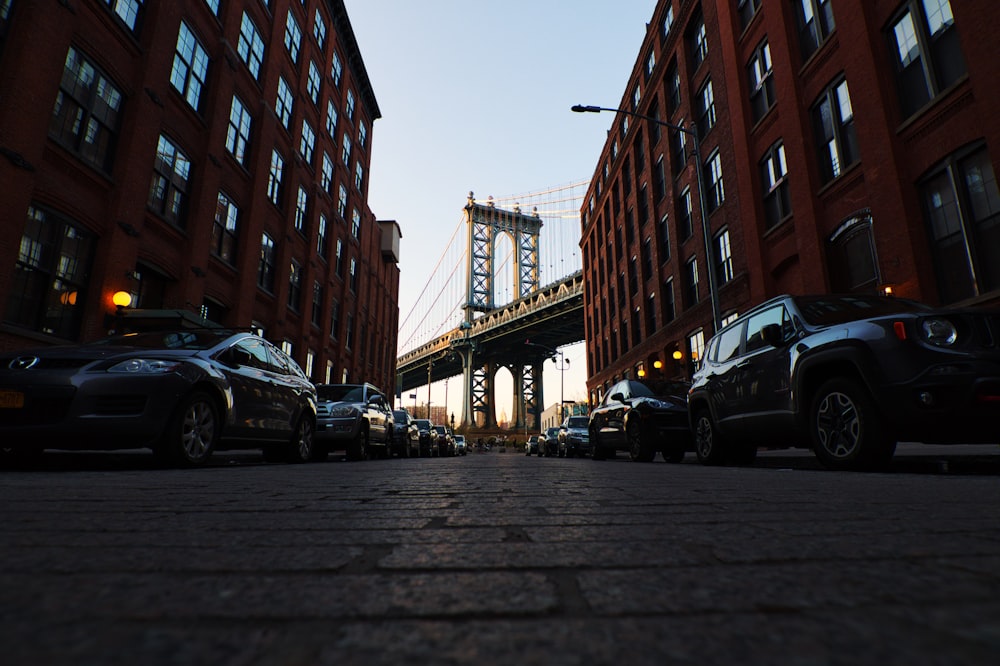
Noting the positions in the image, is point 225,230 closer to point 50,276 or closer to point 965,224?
point 50,276

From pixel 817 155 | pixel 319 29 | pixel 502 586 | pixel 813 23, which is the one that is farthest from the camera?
pixel 319 29

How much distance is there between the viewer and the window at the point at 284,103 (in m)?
21.9

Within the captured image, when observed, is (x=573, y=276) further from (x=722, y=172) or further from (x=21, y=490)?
(x=21, y=490)

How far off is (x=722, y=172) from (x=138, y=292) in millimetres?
19389

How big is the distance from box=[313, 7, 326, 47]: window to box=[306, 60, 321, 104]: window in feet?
4.86

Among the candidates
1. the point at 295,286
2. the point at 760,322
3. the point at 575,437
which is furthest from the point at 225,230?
the point at 760,322

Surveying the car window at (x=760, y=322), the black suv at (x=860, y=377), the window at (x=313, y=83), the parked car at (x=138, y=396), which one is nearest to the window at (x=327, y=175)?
the window at (x=313, y=83)

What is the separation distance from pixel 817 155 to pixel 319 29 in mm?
23321

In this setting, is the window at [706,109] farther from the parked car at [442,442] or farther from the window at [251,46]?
the parked car at [442,442]

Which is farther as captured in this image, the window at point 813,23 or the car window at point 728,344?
the window at point 813,23

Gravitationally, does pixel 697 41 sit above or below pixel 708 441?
above

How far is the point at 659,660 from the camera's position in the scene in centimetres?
65

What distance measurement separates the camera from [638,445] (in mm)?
10570

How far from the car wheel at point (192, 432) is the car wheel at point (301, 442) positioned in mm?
2285
